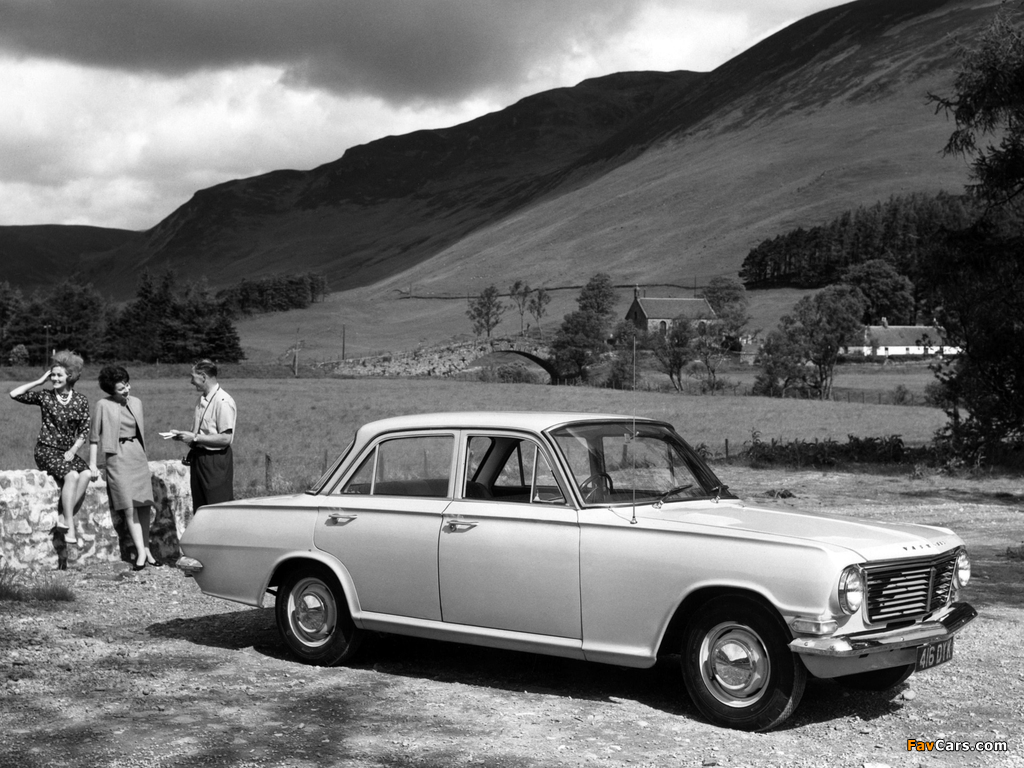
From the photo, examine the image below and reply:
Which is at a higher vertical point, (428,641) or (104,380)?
(104,380)

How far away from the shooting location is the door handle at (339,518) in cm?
762

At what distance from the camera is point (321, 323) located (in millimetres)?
169125

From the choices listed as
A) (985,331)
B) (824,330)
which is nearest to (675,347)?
(824,330)

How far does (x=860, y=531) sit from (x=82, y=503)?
28.2 feet

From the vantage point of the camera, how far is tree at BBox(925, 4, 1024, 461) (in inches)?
952

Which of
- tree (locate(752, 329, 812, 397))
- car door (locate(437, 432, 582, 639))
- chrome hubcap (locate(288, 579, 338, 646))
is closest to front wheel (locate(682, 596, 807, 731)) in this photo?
car door (locate(437, 432, 582, 639))

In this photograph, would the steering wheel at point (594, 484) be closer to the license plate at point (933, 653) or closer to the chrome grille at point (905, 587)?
the chrome grille at point (905, 587)

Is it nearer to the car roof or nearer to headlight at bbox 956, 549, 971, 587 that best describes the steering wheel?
the car roof

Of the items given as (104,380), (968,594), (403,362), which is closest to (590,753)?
(968,594)

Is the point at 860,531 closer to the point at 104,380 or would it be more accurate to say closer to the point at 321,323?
the point at 104,380

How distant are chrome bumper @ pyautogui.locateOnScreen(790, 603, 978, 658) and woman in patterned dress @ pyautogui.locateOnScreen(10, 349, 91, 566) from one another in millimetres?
8077

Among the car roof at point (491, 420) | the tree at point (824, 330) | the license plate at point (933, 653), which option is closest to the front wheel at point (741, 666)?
the license plate at point (933, 653)

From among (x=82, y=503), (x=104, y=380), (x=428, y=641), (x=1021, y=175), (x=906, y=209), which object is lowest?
(x=428, y=641)

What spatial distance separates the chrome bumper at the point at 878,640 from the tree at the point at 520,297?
148 metres
